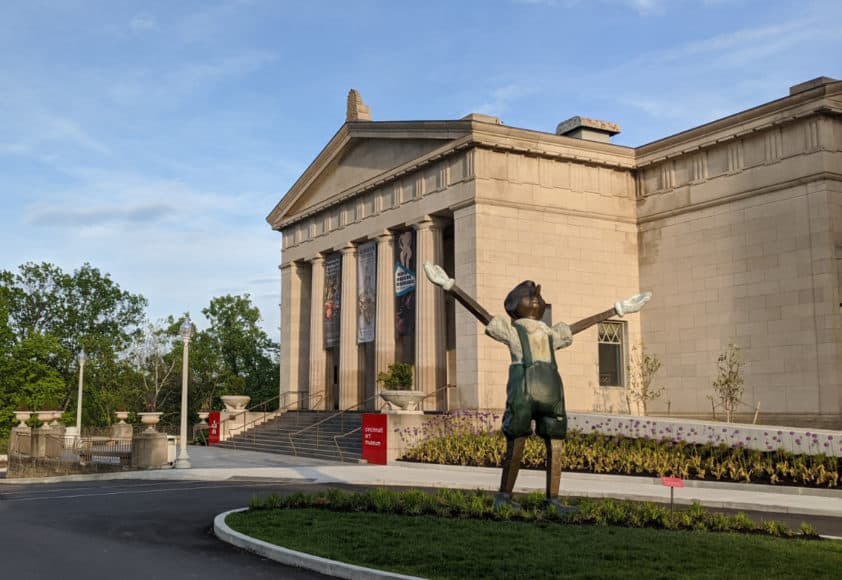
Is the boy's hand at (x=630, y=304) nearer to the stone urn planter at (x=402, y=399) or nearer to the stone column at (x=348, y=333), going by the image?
the stone urn planter at (x=402, y=399)

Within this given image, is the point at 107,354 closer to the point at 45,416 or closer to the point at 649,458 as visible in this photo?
the point at 45,416

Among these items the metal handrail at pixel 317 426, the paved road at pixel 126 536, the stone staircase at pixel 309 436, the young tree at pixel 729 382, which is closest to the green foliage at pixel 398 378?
the metal handrail at pixel 317 426

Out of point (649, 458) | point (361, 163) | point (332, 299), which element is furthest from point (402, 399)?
point (361, 163)

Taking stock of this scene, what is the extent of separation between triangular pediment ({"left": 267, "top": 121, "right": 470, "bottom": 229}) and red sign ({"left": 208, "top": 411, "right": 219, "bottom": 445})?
1109 cm

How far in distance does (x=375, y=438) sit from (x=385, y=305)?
9.55 meters

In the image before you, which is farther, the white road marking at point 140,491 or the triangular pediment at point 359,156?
the triangular pediment at point 359,156

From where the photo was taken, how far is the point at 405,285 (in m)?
35.5

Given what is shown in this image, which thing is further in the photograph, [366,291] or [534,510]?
[366,291]

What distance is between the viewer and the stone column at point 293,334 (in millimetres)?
44531

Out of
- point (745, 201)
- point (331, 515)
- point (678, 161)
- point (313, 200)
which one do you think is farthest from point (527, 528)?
point (313, 200)

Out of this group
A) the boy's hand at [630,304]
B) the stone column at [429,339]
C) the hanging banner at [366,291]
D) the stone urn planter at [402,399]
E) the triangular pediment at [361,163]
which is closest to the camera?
the boy's hand at [630,304]

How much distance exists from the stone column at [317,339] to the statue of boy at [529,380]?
30.2m

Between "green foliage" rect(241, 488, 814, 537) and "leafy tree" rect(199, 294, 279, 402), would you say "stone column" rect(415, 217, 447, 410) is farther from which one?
"leafy tree" rect(199, 294, 279, 402)

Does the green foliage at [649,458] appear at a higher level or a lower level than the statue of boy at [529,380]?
lower
